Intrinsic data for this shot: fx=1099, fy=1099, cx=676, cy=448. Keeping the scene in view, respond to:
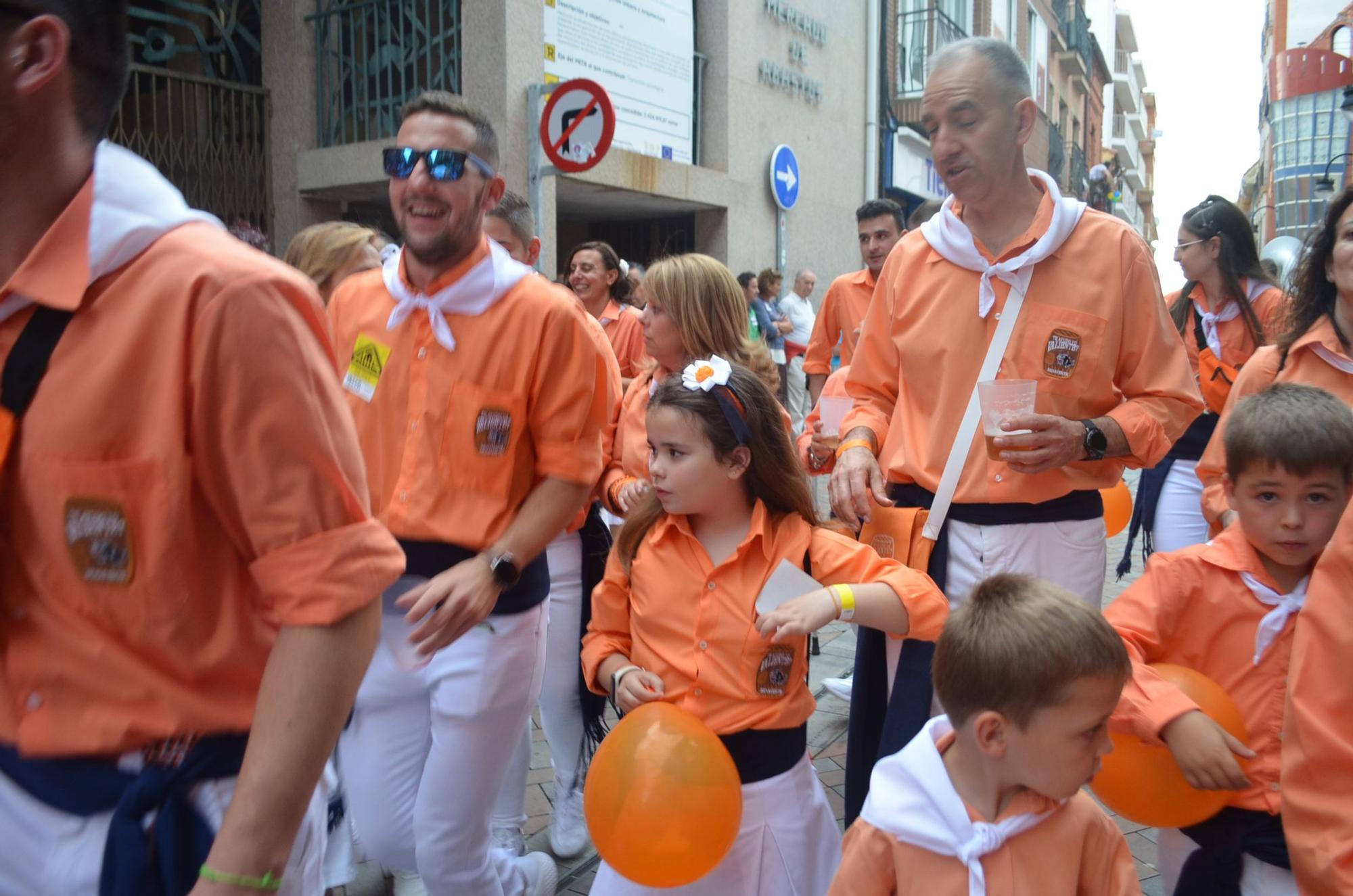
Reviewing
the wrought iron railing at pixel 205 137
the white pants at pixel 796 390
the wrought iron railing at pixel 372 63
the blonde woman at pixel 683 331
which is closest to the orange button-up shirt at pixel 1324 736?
the blonde woman at pixel 683 331

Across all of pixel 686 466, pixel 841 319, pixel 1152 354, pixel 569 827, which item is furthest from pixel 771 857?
pixel 841 319

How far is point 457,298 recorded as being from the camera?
2846mm

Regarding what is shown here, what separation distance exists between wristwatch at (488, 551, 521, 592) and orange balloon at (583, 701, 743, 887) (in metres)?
0.48

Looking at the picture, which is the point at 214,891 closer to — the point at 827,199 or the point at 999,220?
the point at 999,220

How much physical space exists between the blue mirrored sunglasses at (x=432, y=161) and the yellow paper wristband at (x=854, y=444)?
1249mm

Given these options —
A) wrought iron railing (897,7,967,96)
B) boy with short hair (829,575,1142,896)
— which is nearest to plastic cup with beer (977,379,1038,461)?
boy with short hair (829,575,1142,896)

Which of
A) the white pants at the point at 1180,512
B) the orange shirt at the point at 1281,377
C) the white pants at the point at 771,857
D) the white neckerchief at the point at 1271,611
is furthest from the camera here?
the white pants at the point at 1180,512

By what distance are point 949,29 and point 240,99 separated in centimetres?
1379

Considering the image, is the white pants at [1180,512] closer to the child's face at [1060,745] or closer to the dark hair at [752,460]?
the dark hair at [752,460]

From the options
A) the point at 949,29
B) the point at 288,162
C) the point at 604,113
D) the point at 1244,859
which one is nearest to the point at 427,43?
the point at 288,162

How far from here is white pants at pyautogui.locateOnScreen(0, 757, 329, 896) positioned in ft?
4.31

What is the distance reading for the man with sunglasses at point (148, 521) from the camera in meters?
1.21

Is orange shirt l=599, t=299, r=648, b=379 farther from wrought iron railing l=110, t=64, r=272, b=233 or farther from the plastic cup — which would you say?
wrought iron railing l=110, t=64, r=272, b=233

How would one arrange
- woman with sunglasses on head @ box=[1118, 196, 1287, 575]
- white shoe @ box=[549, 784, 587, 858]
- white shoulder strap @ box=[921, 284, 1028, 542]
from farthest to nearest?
woman with sunglasses on head @ box=[1118, 196, 1287, 575], white shoe @ box=[549, 784, 587, 858], white shoulder strap @ box=[921, 284, 1028, 542]
